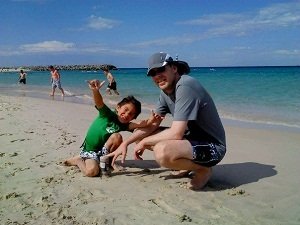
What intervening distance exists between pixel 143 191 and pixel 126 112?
987 mm

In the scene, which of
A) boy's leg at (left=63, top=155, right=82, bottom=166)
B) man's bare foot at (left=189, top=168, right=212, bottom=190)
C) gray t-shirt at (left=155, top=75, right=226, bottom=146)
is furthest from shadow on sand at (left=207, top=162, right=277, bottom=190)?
boy's leg at (left=63, top=155, right=82, bottom=166)

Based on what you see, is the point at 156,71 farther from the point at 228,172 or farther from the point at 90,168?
the point at 228,172

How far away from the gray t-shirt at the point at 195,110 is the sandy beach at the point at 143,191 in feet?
1.97

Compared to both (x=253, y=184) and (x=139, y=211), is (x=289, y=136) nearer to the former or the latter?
(x=253, y=184)

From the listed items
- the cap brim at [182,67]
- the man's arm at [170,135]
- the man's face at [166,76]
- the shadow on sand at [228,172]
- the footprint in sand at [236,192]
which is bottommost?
the shadow on sand at [228,172]

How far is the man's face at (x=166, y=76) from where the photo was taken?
3.68 m

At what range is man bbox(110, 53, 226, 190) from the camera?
351 cm

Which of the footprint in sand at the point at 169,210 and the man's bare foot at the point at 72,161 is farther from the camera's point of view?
the man's bare foot at the point at 72,161

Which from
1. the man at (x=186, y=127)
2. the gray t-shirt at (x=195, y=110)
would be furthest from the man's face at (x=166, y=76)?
the gray t-shirt at (x=195, y=110)

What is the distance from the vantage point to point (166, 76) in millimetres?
3721

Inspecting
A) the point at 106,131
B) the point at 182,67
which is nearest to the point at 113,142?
the point at 106,131

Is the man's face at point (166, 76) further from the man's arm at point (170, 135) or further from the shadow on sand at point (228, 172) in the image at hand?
the shadow on sand at point (228, 172)

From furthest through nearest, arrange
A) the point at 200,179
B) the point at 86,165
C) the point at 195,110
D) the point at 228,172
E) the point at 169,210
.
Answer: the point at 228,172, the point at 86,165, the point at 200,179, the point at 195,110, the point at 169,210

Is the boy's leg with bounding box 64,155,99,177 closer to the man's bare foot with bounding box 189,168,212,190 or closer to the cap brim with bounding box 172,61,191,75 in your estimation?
the man's bare foot with bounding box 189,168,212,190
